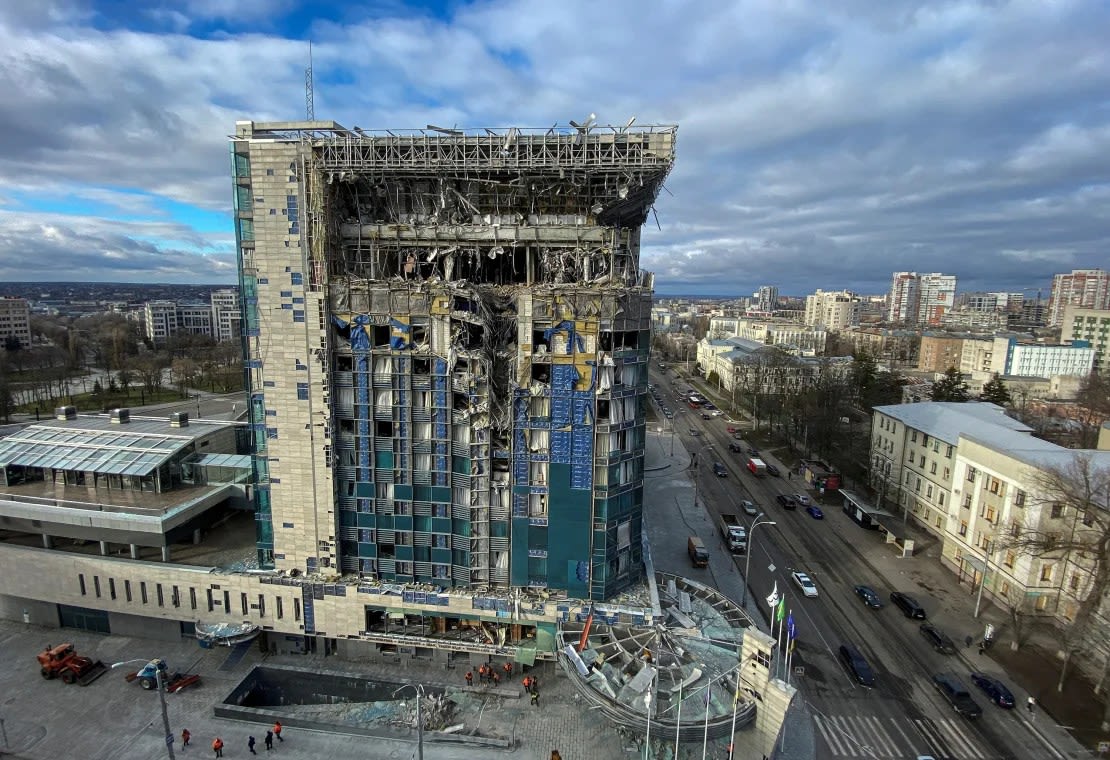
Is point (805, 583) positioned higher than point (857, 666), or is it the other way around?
point (805, 583)

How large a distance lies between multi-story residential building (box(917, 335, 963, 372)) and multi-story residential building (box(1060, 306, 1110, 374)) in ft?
80.9

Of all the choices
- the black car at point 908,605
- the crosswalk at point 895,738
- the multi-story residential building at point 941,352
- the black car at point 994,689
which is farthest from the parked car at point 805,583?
the multi-story residential building at point 941,352

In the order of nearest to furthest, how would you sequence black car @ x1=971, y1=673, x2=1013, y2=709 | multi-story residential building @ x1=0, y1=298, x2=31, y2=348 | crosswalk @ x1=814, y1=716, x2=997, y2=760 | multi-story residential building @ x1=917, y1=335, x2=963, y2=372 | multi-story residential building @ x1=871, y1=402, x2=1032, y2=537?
crosswalk @ x1=814, y1=716, x2=997, y2=760 < black car @ x1=971, y1=673, x2=1013, y2=709 < multi-story residential building @ x1=871, y1=402, x2=1032, y2=537 < multi-story residential building @ x1=917, y1=335, x2=963, y2=372 < multi-story residential building @ x1=0, y1=298, x2=31, y2=348

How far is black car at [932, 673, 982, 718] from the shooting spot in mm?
29953

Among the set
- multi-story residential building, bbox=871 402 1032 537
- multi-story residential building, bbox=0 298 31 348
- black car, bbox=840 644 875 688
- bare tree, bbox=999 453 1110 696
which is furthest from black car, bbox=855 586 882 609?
multi-story residential building, bbox=0 298 31 348

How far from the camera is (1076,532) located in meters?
35.4

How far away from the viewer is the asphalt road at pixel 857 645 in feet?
92.8

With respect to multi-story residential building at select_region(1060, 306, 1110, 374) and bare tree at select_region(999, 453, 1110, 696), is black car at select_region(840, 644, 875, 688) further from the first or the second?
multi-story residential building at select_region(1060, 306, 1110, 374)

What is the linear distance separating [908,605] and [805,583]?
677cm

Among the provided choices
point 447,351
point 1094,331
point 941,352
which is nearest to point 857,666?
point 447,351

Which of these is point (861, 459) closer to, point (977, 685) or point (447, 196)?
point (977, 685)

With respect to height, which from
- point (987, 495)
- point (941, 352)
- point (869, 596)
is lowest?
point (869, 596)

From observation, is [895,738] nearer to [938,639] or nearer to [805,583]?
[938,639]

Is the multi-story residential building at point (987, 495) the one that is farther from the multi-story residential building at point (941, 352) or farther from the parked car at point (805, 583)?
the multi-story residential building at point (941, 352)
